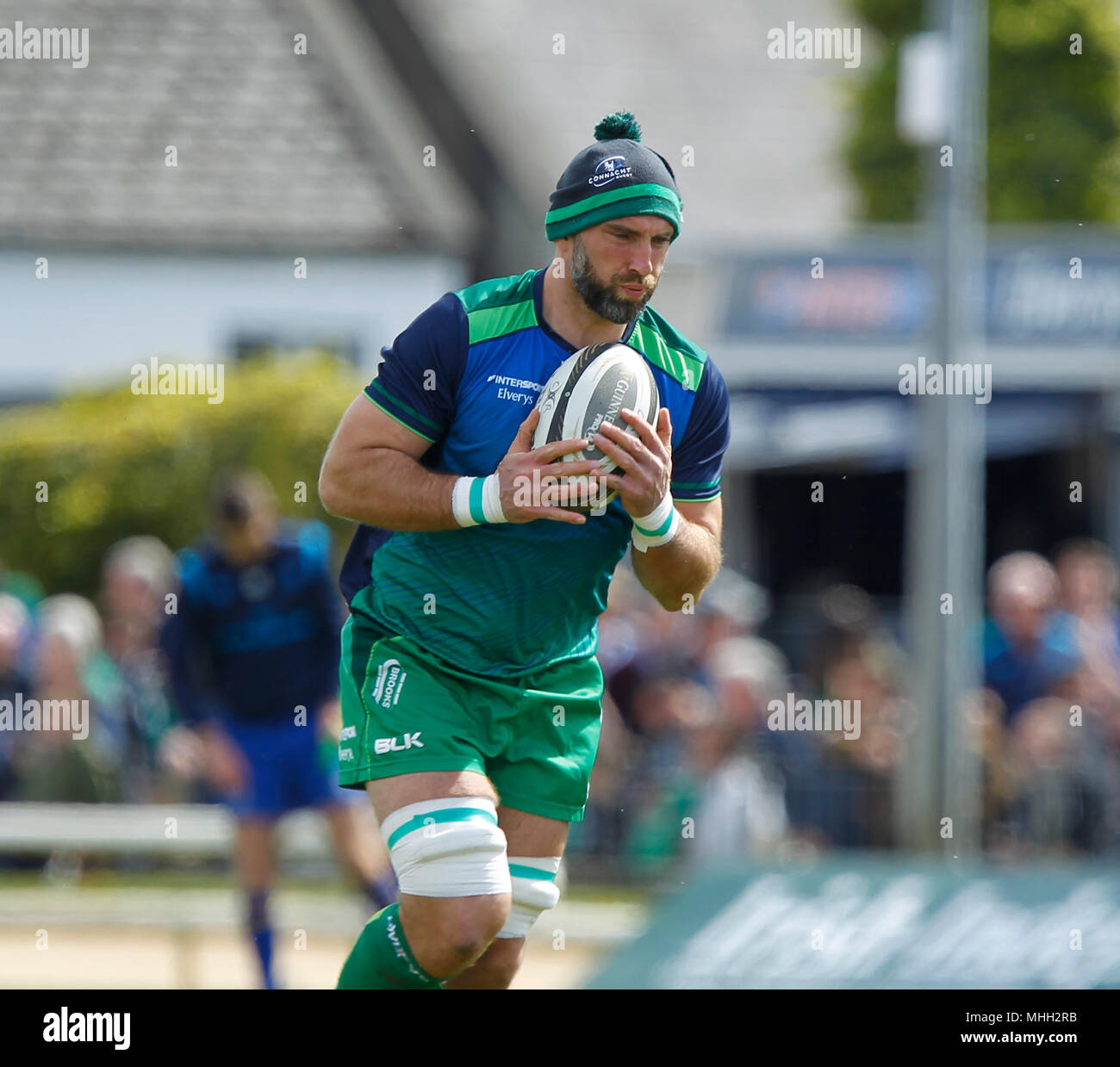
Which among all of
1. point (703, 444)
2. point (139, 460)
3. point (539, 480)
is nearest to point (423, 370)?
point (539, 480)

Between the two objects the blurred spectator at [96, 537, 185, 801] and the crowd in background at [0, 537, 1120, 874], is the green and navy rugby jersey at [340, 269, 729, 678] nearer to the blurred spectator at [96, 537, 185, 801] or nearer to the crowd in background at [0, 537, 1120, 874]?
the crowd in background at [0, 537, 1120, 874]

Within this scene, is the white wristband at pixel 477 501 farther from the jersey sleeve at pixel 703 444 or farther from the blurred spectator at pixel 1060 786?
the blurred spectator at pixel 1060 786

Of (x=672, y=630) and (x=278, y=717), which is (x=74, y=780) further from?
(x=672, y=630)

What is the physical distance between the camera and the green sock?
14.7ft

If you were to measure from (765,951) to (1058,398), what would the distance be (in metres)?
8.16

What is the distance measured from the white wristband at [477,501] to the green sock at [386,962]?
3.10 ft

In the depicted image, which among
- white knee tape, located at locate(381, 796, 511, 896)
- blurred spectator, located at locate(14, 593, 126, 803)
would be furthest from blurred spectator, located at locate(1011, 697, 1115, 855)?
white knee tape, located at locate(381, 796, 511, 896)

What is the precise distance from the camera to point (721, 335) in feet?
47.5

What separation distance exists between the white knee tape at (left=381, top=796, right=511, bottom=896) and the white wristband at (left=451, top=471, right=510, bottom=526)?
647mm

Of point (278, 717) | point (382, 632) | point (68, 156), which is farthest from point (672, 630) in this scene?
point (68, 156)

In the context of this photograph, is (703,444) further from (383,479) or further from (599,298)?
(383,479)
